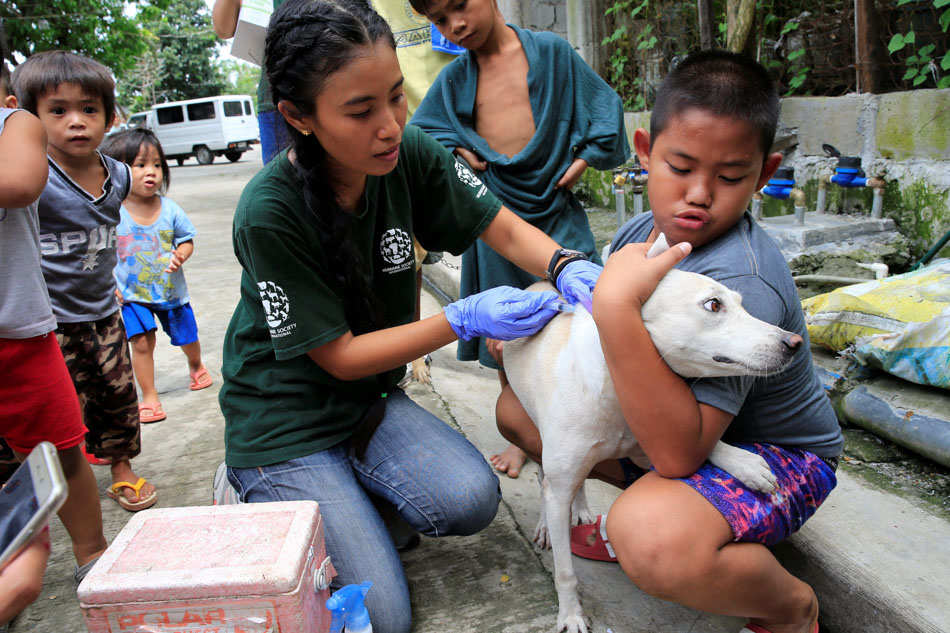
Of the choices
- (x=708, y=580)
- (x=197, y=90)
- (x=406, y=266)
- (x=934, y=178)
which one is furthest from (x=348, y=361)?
(x=197, y=90)

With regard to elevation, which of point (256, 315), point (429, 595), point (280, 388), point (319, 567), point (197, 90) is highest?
point (197, 90)

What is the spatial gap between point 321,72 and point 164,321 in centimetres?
230

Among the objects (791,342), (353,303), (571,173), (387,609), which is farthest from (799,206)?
(387,609)

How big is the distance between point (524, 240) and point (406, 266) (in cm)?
38

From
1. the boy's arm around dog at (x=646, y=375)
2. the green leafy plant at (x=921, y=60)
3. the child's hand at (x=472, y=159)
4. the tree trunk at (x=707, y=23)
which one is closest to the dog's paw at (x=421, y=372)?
the child's hand at (x=472, y=159)

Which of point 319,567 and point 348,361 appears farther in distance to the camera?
point 348,361

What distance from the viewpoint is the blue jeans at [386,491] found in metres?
1.85

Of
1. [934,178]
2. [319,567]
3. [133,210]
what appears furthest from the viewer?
[133,210]

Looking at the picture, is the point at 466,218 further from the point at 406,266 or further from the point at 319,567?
the point at 319,567

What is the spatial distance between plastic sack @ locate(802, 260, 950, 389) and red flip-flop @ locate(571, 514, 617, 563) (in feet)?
3.61

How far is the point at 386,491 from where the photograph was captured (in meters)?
2.03

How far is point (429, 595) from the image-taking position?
2006mm

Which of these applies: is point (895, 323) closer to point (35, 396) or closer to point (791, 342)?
point (791, 342)

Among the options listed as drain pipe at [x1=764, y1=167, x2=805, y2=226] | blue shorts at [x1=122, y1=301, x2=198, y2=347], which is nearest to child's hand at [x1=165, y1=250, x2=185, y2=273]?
blue shorts at [x1=122, y1=301, x2=198, y2=347]
